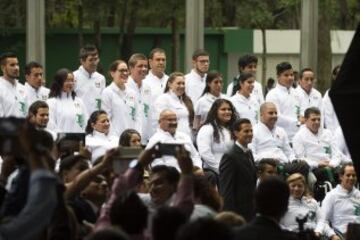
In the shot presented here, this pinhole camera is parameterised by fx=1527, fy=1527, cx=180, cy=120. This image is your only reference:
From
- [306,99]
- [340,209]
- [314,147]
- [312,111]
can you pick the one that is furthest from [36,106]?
[306,99]

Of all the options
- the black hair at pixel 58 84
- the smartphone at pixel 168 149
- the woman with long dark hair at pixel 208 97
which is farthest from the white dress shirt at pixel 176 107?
the smartphone at pixel 168 149

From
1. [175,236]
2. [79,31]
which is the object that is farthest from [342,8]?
[175,236]

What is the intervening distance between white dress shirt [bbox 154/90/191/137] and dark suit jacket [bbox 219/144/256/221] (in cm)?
437

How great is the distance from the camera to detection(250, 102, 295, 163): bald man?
62.4ft

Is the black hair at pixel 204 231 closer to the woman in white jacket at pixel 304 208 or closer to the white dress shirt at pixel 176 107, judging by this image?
the woman in white jacket at pixel 304 208

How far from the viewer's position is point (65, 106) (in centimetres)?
1862

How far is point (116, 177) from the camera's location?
32.6ft

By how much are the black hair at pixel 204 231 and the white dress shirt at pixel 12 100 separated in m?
10.2

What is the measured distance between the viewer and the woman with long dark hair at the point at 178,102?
62.7 feet

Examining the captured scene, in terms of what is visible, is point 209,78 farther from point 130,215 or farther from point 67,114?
point 130,215

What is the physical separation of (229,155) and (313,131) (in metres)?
5.13

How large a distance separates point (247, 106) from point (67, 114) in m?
2.65

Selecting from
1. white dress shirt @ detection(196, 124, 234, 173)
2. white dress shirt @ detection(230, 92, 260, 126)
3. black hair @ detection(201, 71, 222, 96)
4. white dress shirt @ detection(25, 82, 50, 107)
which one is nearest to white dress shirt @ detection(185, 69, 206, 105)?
white dress shirt @ detection(230, 92, 260, 126)

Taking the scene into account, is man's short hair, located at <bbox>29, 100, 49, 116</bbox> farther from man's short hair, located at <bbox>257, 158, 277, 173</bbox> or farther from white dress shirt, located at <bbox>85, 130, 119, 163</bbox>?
man's short hair, located at <bbox>257, 158, 277, 173</bbox>
